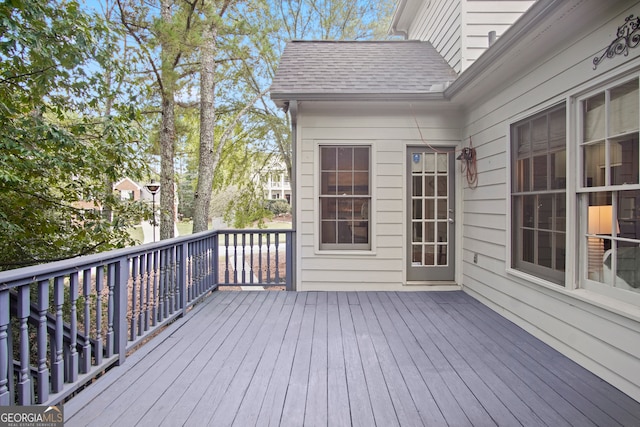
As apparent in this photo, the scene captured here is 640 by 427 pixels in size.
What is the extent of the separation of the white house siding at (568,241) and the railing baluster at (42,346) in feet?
10.5

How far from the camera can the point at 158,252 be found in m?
2.93

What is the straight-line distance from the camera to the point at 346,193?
4473 millimetres

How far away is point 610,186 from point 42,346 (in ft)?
11.2

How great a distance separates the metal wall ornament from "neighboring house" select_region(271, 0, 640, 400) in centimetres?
1

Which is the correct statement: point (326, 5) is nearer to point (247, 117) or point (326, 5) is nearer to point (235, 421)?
point (247, 117)

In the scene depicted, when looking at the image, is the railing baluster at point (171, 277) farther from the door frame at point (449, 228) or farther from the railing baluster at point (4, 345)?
the door frame at point (449, 228)

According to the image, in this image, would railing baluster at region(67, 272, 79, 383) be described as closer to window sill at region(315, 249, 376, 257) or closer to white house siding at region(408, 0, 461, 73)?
window sill at region(315, 249, 376, 257)

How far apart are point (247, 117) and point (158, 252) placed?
223 inches

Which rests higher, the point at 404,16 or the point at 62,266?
the point at 404,16

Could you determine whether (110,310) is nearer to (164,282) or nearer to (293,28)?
(164,282)

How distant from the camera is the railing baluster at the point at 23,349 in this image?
159 cm

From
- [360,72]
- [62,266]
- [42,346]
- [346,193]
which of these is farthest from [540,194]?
[42,346]

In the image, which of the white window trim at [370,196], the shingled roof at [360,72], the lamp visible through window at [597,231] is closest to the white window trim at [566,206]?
the lamp visible through window at [597,231]

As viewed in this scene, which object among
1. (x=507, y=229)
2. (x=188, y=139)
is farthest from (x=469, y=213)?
(x=188, y=139)
